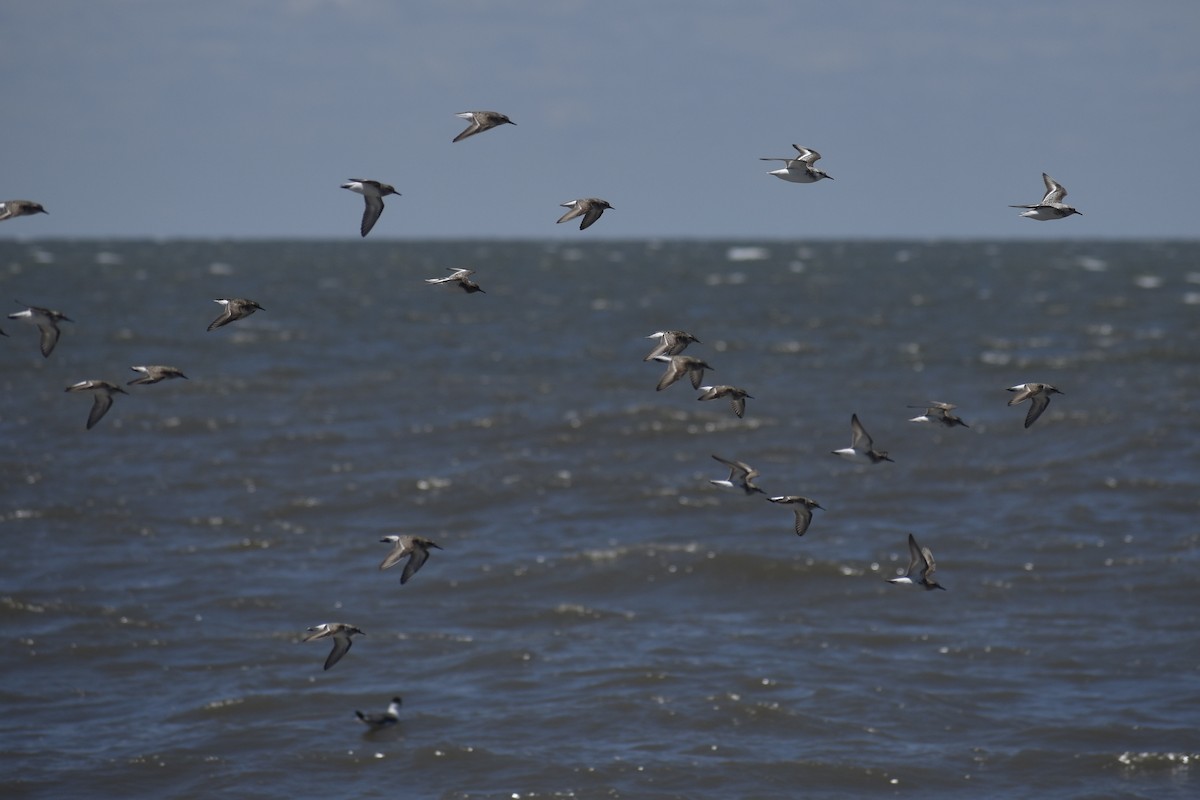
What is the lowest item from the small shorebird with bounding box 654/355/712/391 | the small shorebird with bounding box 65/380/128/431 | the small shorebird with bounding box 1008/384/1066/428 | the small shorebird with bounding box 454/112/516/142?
the small shorebird with bounding box 65/380/128/431

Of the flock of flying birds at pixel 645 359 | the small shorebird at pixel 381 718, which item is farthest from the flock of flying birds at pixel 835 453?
the small shorebird at pixel 381 718

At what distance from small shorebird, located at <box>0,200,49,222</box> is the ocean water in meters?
6.28

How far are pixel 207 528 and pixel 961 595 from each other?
1299 cm

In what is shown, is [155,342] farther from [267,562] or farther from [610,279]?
[610,279]

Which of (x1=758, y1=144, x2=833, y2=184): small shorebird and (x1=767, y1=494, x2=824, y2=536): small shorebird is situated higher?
(x1=758, y1=144, x2=833, y2=184): small shorebird

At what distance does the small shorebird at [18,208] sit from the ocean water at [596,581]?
20.6 feet

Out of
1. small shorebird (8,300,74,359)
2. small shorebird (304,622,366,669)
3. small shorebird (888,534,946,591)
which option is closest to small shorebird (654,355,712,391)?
small shorebird (888,534,946,591)

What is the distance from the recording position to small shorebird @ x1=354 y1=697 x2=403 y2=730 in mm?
18000

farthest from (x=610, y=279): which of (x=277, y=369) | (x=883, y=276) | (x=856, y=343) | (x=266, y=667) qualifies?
(x=266, y=667)

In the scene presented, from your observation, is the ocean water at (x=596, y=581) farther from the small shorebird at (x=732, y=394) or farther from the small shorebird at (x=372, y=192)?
the small shorebird at (x=372, y=192)

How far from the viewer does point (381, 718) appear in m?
18.1

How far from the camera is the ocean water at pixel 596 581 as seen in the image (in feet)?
56.6

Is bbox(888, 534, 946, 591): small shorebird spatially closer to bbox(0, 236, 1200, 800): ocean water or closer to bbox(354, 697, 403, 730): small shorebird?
bbox(0, 236, 1200, 800): ocean water

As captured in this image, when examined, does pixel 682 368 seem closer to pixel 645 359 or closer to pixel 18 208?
pixel 645 359
